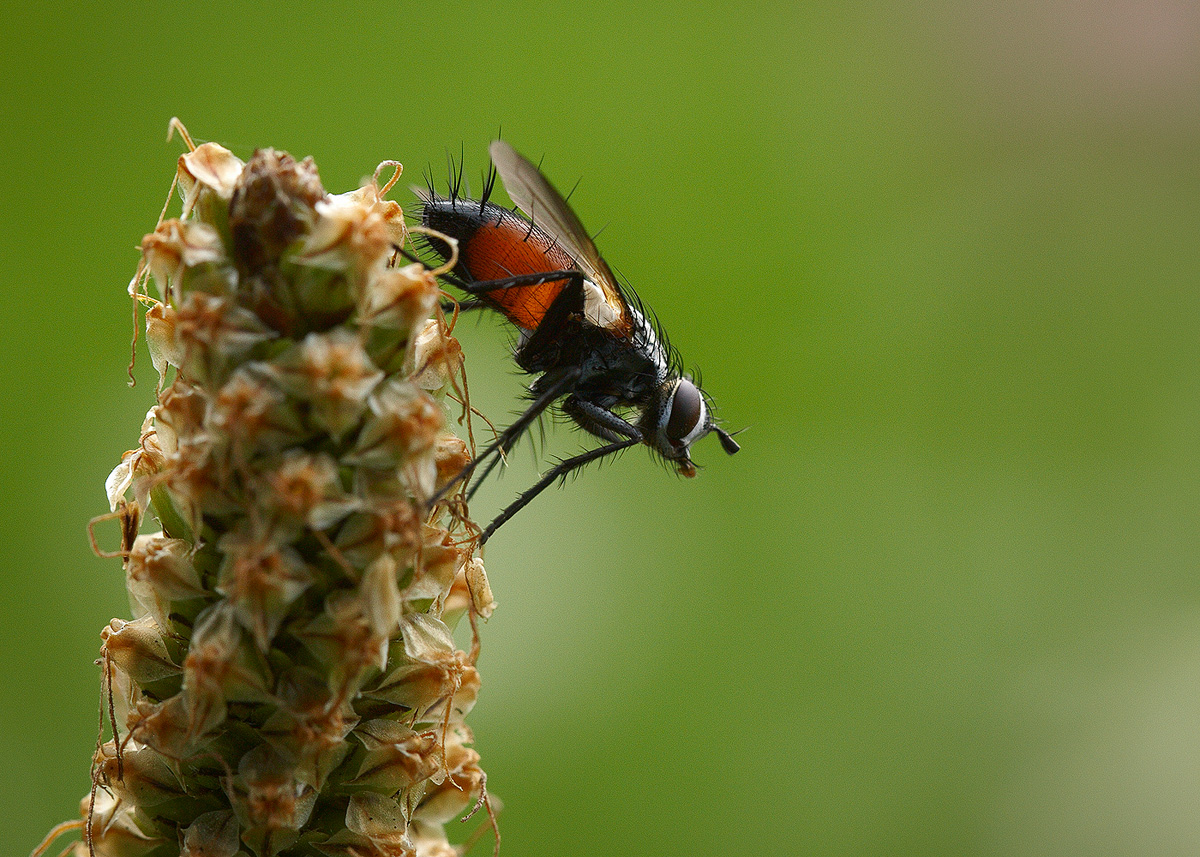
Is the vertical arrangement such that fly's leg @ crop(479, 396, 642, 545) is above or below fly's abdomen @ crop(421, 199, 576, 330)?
below

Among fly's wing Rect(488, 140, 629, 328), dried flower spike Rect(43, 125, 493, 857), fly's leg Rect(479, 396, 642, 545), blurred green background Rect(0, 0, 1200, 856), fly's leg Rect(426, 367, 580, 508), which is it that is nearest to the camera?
dried flower spike Rect(43, 125, 493, 857)

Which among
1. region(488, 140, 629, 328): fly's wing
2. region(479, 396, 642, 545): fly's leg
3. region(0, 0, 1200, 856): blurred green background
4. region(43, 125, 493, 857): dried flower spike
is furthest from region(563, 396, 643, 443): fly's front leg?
region(43, 125, 493, 857): dried flower spike

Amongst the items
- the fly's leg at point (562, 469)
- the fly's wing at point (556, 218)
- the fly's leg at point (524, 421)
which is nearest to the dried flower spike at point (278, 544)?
the fly's leg at point (524, 421)

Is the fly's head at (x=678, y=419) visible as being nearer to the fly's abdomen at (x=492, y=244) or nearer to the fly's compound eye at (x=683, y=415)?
the fly's compound eye at (x=683, y=415)

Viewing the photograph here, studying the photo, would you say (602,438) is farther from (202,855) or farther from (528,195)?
(202,855)

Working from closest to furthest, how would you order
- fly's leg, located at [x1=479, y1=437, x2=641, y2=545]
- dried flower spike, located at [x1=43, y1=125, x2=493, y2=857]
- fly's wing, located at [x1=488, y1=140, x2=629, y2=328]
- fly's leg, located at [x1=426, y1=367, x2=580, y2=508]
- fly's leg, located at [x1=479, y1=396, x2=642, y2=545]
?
dried flower spike, located at [x1=43, y1=125, x2=493, y2=857] < fly's leg, located at [x1=426, y1=367, x2=580, y2=508] < fly's wing, located at [x1=488, y1=140, x2=629, y2=328] < fly's leg, located at [x1=479, y1=437, x2=641, y2=545] < fly's leg, located at [x1=479, y1=396, x2=642, y2=545]

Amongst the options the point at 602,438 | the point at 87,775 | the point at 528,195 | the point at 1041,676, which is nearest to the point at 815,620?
the point at 1041,676

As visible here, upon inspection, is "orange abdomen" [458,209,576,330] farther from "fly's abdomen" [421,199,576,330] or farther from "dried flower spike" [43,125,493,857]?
"dried flower spike" [43,125,493,857]

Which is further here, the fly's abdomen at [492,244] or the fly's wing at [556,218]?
the fly's abdomen at [492,244]

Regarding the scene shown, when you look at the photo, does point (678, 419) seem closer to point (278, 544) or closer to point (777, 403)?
point (777, 403)

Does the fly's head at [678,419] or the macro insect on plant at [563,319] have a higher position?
the macro insect on plant at [563,319]
